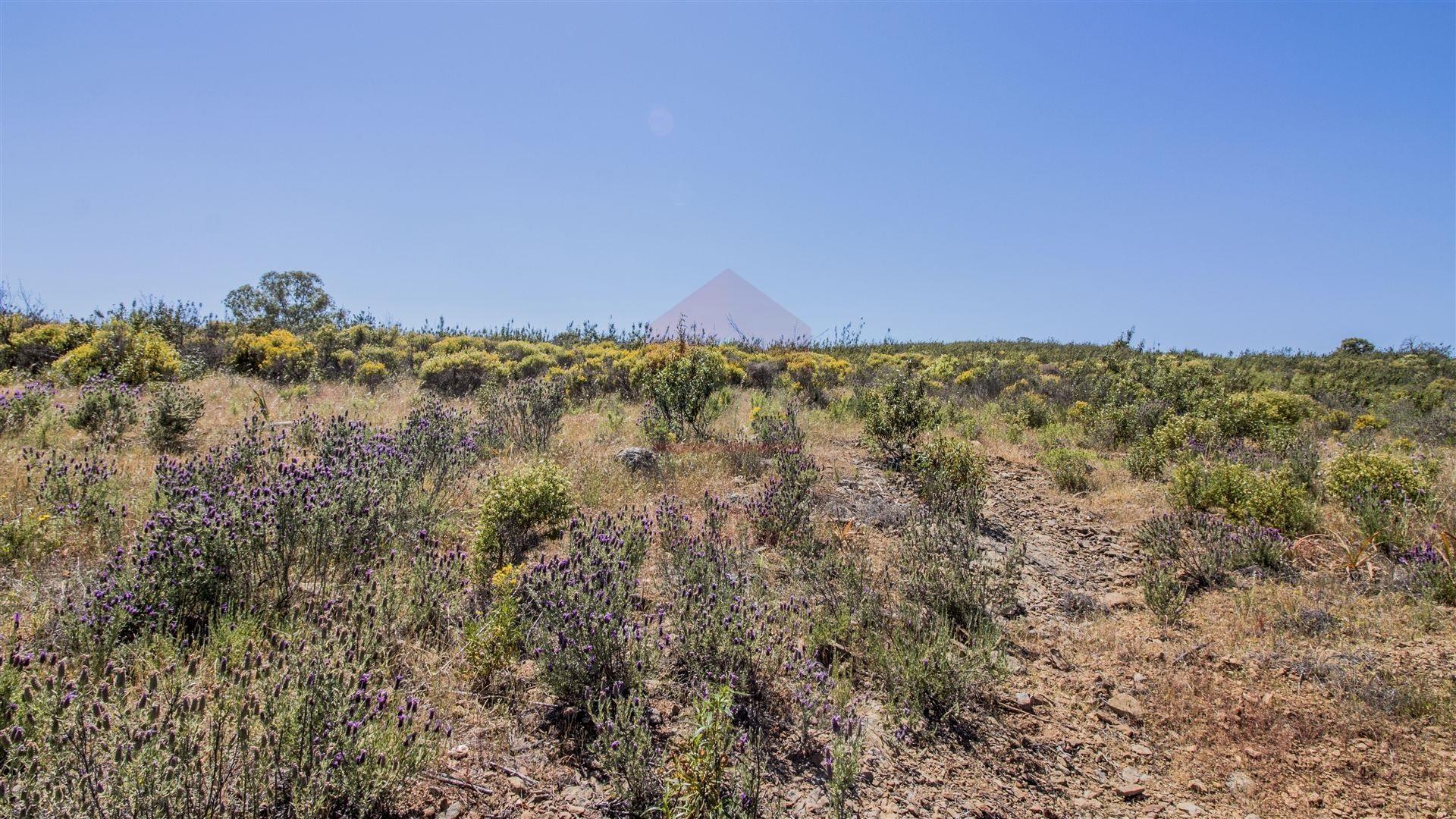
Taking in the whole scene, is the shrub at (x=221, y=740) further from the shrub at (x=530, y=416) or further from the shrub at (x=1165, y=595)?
the shrub at (x=530, y=416)

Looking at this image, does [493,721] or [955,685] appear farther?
[955,685]

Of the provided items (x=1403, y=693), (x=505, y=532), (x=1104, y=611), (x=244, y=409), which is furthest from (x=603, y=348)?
(x=1403, y=693)

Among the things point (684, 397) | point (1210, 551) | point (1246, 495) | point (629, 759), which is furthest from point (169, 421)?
point (1246, 495)

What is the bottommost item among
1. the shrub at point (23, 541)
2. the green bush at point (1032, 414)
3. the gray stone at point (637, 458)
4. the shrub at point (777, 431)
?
the shrub at point (23, 541)

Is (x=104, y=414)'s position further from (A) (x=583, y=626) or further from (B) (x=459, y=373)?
(B) (x=459, y=373)

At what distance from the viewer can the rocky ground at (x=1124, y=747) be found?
8.64ft

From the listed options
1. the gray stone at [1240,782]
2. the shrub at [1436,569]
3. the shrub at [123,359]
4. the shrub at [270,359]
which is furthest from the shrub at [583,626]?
the shrub at [270,359]

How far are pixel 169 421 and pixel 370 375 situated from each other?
26.1ft

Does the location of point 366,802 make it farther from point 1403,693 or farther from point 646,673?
point 1403,693

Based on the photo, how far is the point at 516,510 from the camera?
4914 millimetres

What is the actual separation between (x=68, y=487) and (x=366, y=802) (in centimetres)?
432

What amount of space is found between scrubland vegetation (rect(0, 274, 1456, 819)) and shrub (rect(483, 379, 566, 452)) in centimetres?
18

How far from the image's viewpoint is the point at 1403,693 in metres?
3.33

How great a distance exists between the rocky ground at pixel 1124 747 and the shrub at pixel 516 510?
1.67 m
